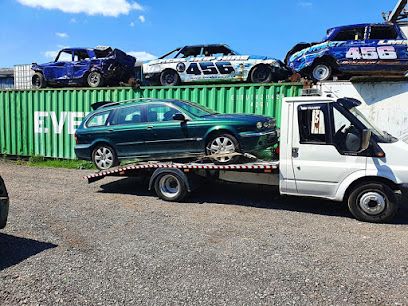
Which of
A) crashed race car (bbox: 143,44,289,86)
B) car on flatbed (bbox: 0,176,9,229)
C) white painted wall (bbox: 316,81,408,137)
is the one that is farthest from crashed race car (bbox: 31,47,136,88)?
car on flatbed (bbox: 0,176,9,229)

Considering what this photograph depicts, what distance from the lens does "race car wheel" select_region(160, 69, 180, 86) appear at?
11285 millimetres

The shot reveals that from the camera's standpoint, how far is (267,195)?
772 centimetres

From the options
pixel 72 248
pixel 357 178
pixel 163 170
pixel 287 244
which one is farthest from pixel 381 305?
pixel 163 170

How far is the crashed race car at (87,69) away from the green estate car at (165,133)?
14.0ft

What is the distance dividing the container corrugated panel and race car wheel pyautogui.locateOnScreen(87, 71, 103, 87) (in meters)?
0.60

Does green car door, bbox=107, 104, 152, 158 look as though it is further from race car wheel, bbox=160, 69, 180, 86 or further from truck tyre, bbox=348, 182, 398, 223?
truck tyre, bbox=348, 182, 398, 223

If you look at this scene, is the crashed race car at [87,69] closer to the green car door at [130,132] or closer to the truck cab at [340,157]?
the green car door at [130,132]

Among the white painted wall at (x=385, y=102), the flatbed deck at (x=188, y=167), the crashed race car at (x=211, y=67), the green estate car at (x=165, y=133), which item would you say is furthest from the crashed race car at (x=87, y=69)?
the white painted wall at (x=385, y=102)

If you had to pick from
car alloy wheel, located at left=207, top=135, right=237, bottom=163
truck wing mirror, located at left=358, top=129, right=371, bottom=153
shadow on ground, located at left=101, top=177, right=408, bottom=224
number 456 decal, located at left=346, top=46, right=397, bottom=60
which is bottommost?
shadow on ground, located at left=101, top=177, right=408, bottom=224

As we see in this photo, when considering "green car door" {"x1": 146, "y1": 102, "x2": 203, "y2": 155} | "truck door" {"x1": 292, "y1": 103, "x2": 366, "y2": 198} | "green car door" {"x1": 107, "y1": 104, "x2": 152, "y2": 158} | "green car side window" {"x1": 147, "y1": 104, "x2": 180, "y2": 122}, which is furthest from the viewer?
"green car door" {"x1": 107, "y1": 104, "x2": 152, "y2": 158}

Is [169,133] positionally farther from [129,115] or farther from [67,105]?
[67,105]

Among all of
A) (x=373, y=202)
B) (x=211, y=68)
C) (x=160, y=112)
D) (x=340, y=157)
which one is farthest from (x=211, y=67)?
(x=373, y=202)

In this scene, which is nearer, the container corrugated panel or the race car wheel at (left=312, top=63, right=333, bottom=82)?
the container corrugated panel

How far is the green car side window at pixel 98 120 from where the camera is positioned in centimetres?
805
